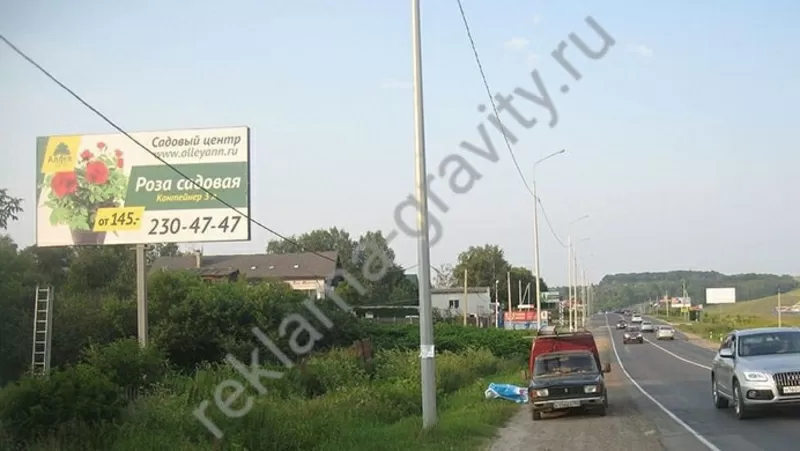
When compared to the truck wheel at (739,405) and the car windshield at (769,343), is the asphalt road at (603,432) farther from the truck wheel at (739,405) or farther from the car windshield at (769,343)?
the car windshield at (769,343)

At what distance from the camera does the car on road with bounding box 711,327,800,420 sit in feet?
54.4

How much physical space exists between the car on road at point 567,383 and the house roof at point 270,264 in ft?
168

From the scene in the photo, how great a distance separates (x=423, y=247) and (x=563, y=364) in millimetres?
7012

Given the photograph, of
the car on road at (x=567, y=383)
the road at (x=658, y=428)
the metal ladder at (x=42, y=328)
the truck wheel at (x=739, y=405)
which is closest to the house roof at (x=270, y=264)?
the road at (x=658, y=428)

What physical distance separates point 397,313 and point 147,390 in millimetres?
57672

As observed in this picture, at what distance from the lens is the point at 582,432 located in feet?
57.3

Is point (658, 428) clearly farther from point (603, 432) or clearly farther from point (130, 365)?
point (130, 365)

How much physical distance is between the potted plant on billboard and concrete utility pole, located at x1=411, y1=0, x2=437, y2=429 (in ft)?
41.4

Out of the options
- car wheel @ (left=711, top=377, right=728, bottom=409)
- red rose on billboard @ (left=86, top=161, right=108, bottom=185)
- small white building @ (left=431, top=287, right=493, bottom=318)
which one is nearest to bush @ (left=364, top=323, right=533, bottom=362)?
red rose on billboard @ (left=86, top=161, right=108, bottom=185)

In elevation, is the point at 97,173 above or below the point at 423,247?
above

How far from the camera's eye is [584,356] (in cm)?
2208

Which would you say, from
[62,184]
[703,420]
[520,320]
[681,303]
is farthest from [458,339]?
[681,303]

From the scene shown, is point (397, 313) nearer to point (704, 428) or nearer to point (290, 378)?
point (290, 378)

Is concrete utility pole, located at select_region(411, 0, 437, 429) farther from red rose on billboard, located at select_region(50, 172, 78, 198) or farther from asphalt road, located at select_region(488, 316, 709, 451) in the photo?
red rose on billboard, located at select_region(50, 172, 78, 198)
